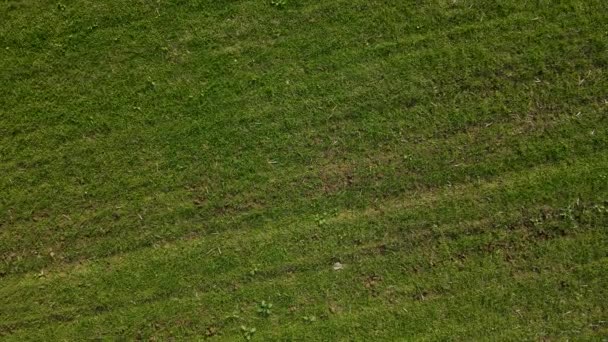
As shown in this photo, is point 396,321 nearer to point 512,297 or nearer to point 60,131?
point 512,297

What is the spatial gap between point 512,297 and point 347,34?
357cm

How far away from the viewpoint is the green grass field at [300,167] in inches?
243

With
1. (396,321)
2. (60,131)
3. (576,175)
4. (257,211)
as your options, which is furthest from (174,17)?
(576,175)

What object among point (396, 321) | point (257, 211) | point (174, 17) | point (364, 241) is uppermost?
point (174, 17)

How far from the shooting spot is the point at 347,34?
251 inches

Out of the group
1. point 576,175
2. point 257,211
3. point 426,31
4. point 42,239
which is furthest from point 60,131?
point 576,175

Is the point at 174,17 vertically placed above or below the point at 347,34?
above

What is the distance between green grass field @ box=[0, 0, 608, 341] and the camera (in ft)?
20.3

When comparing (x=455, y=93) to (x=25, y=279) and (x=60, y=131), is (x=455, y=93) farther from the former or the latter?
(x=25, y=279)

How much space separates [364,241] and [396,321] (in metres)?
0.97

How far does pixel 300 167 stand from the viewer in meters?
6.30

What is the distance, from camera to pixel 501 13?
20.7 ft

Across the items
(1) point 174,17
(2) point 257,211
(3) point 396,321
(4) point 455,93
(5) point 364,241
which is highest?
(1) point 174,17

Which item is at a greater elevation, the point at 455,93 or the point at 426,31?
the point at 426,31
